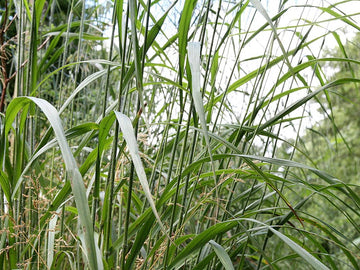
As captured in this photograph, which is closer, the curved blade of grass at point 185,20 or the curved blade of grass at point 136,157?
the curved blade of grass at point 136,157

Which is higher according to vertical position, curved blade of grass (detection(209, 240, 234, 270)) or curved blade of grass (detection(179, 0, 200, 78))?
curved blade of grass (detection(179, 0, 200, 78))

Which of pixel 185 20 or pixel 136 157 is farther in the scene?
pixel 185 20

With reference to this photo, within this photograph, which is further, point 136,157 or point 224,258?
point 224,258

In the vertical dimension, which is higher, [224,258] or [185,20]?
[185,20]

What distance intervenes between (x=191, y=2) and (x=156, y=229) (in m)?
0.33

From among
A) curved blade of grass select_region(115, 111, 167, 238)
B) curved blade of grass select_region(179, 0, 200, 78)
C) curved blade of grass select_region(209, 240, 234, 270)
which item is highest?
curved blade of grass select_region(179, 0, 200, 78)

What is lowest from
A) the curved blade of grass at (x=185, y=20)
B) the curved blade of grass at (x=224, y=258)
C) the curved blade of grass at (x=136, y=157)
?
the curved blade of grass at (x=224, y=258)

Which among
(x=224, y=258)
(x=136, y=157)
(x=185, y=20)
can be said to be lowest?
(x=224, y=258)

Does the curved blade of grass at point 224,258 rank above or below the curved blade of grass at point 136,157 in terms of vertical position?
below

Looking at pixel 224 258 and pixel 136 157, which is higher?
pixel 136 157

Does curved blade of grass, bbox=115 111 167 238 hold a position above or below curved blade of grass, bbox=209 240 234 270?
above

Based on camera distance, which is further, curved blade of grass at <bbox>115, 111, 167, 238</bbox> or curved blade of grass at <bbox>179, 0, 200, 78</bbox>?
curved blade of grass at <bbox>179, 0, 200, 78</bbox>

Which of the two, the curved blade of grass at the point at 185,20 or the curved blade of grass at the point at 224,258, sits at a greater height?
the curved blade of grass at the point at 185,20

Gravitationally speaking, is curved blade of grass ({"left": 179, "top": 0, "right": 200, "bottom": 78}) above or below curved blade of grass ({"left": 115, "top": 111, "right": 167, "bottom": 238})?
above
